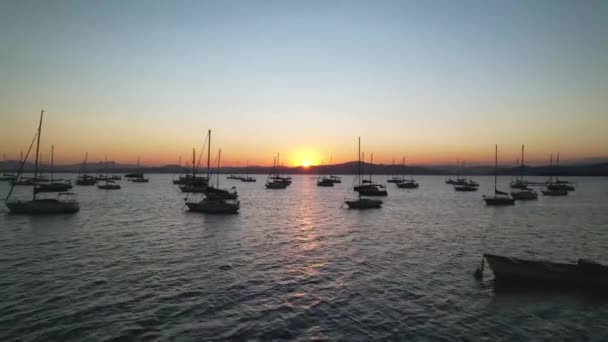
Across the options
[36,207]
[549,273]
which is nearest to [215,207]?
[36,207]

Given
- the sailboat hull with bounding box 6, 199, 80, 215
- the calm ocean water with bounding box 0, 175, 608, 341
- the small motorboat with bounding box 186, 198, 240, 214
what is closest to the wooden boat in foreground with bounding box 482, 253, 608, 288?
the calm ocean water with bounding box 0, 175, 608, 341

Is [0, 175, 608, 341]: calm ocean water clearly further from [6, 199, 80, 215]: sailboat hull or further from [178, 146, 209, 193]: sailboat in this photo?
[178, 146, 209, 193]: sailboat

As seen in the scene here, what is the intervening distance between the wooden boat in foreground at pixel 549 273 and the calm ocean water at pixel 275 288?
1.26 m

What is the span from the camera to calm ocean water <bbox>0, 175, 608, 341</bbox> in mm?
14719

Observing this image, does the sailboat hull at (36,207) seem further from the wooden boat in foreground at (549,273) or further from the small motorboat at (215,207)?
the wooden boat in foreground at (549,273)

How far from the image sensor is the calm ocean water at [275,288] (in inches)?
579

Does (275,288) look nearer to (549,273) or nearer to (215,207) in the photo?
(549,273)

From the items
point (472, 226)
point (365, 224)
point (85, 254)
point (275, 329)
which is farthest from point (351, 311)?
point (472, 226)

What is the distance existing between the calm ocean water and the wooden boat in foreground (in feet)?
4.12

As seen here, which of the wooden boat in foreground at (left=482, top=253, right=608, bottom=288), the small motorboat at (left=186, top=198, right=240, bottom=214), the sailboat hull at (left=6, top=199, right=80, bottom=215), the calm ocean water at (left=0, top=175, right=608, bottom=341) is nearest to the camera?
the calm ocean water at (left=0, top=175, right=608, bottom=341)

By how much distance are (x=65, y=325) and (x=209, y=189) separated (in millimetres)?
46404

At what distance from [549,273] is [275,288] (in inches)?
613

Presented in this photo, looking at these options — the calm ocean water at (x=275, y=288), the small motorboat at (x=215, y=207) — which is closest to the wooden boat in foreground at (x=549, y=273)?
the calm ocean water at (x=275, y=288)

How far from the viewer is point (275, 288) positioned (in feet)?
65.0
